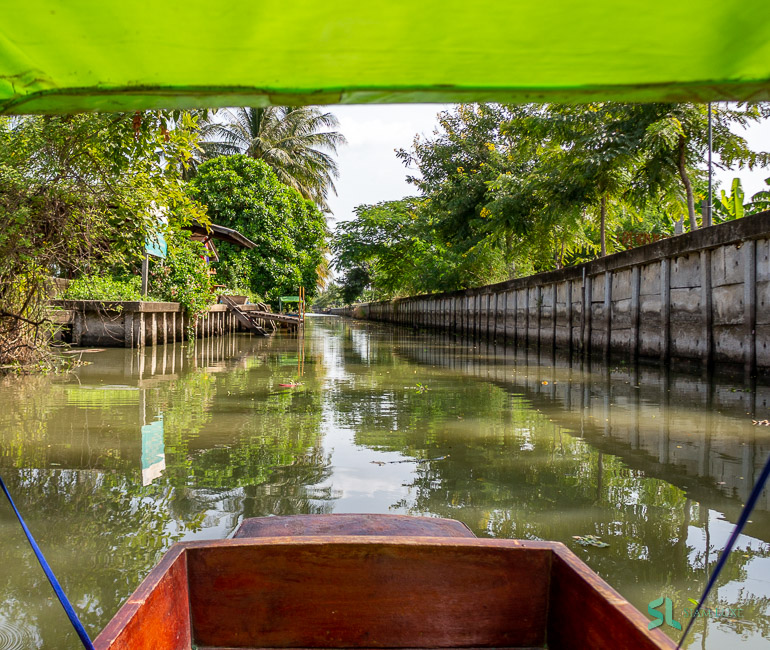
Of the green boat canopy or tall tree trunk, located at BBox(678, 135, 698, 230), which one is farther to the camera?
tall tree trunk, located at BBox(678, 135, 698, 230)

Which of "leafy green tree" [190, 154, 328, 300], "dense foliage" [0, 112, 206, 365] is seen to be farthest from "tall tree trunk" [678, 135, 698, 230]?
"leafy green tree" [190, 154, 328, 300]

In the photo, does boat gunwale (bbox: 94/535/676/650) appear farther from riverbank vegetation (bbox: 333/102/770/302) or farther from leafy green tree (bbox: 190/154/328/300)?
leafy green tree (bbox: 190/154/328/300)

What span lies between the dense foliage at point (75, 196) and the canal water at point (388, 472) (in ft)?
4.68

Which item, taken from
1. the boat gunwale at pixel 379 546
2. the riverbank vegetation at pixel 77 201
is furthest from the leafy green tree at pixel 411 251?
the boat gunwale at pixel 379 546

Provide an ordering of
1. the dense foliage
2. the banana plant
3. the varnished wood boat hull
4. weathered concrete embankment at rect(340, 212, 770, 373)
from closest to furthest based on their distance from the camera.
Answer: the varnished wood boat hull → the dense foliage → weathered concrete embankment at rect(340, 212, 770, 373) → the banana plant

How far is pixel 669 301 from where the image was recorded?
11039 mm

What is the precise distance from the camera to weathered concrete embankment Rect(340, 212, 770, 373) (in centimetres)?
880

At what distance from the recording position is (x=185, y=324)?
18156 millimetres

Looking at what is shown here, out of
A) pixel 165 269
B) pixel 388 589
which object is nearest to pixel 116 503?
pixel 388 589

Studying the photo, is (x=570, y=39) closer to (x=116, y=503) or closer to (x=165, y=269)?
(x=116, y=503)

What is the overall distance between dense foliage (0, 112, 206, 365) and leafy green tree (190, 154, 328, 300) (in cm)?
1886

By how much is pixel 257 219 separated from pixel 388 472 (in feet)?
A: 83.8

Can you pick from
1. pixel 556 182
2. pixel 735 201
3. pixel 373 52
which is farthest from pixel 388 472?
pixel 735 201

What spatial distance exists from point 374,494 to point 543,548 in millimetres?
2238
